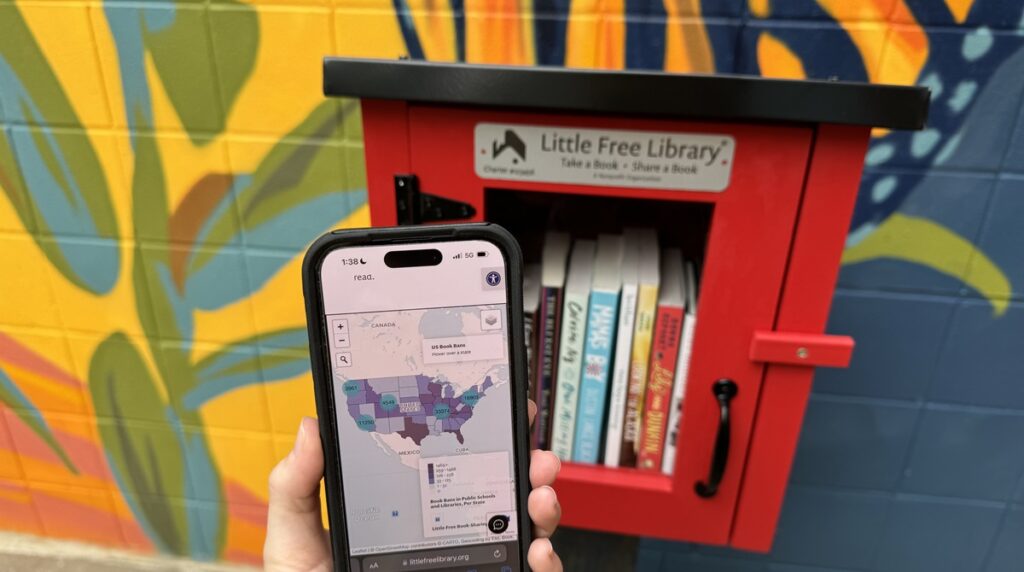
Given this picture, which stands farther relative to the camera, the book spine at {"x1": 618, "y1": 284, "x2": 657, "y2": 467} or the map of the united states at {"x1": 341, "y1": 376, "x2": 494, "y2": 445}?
the book spine at {"x1": 618, "y1": 284, "x2": 657, "y2": 467}

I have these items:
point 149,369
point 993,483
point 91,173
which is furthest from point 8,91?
point 993,483

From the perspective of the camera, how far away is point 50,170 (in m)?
1.00

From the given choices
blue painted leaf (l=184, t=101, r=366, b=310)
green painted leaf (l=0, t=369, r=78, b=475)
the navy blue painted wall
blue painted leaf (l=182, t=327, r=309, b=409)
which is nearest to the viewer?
the navy blue painted wall

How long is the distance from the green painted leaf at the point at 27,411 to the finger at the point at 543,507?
1.09 m

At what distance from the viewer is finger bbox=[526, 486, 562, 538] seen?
545mm

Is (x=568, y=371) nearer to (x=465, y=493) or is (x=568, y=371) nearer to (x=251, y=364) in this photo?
(x=465, y=493)

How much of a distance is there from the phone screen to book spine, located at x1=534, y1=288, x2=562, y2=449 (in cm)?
14

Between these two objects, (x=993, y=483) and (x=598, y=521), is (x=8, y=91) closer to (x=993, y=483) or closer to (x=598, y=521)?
(x=598, y=521)

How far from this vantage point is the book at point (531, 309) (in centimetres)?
66

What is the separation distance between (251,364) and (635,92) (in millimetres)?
835

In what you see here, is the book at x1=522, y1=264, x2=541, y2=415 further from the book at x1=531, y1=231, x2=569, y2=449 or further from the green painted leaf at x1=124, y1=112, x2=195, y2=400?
the green painted leaf at x1=124, y1=112, x2=195, y2=400

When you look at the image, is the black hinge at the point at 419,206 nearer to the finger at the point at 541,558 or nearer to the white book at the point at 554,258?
the white book at the point at 554,258

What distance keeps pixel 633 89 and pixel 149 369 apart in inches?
38.9

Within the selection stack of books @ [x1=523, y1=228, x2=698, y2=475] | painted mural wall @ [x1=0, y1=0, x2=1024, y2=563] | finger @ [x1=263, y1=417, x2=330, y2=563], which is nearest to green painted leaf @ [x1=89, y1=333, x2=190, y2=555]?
painted mural wall @ [x1=0, y1=0, x2=1024, y2=563]
